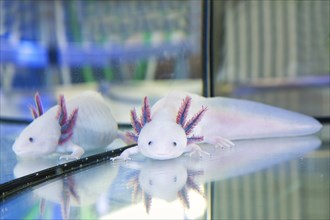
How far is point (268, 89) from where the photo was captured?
255 cm

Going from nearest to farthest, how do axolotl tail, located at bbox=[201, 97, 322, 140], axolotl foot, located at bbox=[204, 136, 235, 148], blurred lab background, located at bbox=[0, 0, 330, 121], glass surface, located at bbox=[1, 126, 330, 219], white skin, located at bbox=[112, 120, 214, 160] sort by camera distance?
glass surface, located at bbox=[1, 126, 330, 219]
white skin, located at bbox=[112, 120, 214, 160]
axolotl foot, located at bbox=[204, 136, 235, 148]
axolotl tail, located at bbox=[201, 97, 322, 140]
blurred lab background, located at bbox=[0, 0, 330, 121]

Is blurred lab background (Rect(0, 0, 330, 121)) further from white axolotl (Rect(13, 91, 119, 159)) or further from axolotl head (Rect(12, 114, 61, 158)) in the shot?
axolotl head (Rect(12, 114, 61, 158))

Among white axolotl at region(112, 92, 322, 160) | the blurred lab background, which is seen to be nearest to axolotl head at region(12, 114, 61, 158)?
white axolotl at region(112, 92, 322, 160)

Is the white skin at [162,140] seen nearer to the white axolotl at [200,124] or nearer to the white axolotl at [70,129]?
the white axolotl at [200,124]

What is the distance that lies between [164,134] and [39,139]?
44 centimetres

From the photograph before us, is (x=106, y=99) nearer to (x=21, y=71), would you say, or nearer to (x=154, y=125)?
(x=154, y=125)

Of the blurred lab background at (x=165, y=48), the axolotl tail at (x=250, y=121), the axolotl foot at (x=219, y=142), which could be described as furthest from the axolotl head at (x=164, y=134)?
the blurred lab background at (x=165, y=48)

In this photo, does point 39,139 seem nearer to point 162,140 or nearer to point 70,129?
point 70,129

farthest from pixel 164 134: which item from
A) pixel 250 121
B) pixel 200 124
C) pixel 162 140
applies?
pixel 250 121

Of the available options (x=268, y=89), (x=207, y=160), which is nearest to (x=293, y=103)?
(x=268, y=89)

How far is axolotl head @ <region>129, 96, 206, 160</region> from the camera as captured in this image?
1.36 m

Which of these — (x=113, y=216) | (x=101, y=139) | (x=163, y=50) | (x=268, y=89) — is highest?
(x=163, y=50)

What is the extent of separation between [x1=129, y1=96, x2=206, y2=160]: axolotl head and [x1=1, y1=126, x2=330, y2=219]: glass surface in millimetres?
45

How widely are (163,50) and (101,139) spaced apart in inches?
A: 33.6
